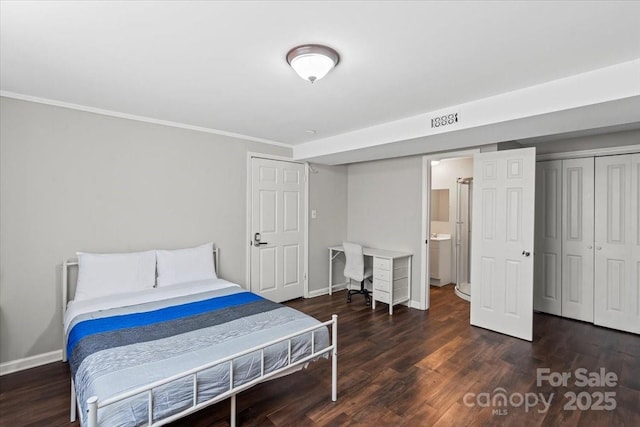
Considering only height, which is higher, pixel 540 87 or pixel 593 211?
pixel 540 87

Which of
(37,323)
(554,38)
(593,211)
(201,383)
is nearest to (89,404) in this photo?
(201,383)

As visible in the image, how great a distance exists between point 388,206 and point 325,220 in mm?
1047

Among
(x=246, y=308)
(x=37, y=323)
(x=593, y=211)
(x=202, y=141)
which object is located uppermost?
(x=202, y=141)

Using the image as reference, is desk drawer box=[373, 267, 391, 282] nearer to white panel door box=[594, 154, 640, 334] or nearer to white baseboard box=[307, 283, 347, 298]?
white baseboard box=[307, 283, 347, 298]

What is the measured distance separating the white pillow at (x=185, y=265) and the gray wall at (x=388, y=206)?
8.37 ft

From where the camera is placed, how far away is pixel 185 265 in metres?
3.37

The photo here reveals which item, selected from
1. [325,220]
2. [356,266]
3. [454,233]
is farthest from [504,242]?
[325,220]

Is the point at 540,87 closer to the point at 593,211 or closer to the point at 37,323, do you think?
the point at 593,211

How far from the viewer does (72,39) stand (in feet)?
5.99

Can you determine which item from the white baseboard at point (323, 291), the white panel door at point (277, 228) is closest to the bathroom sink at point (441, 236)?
the white baseboard at point (323, 291)

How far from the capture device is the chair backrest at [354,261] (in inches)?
174

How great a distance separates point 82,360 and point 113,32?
188 centimetres

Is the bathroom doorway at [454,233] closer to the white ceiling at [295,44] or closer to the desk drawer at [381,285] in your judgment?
the desk drawer at [381,285]

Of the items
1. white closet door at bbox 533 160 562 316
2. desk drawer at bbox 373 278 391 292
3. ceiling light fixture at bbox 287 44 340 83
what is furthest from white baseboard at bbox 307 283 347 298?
ceiling light fixture at bbox 287 44 340 83
